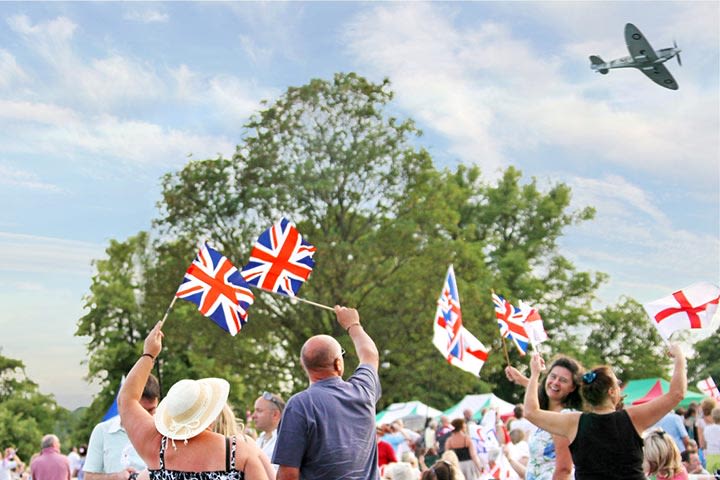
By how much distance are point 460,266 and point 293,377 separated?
716 centimetres

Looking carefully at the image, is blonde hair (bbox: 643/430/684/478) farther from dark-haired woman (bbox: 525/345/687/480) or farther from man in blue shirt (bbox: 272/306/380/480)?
man in blue shirt (bbox: 272/306/380/480)

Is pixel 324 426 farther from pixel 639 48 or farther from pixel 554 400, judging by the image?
pixel 639 48

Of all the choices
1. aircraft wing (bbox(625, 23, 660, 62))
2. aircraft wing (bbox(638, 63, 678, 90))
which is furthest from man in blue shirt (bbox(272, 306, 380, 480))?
aircraft wing (bbox(638, 63, 678, 90))

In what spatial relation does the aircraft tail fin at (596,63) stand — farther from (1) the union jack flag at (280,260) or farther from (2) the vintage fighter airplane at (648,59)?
(1) the union jack flag at (280,260)

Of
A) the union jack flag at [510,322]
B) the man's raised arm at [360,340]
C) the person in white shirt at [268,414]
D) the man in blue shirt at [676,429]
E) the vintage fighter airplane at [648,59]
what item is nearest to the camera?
the man's raised arm at [360,340]

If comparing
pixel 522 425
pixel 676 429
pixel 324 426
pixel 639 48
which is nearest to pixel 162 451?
pixel 324 426

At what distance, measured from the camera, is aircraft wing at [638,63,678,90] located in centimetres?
2073

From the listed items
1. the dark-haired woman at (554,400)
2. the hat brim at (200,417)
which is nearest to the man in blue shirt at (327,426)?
the hat brim at (200,417)

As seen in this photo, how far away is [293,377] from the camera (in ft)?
108

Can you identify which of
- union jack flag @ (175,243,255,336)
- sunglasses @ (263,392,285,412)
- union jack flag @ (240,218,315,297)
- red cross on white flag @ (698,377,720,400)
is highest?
union jack flag @ (240,218,315,297)

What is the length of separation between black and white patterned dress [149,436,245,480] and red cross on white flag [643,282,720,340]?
270cm

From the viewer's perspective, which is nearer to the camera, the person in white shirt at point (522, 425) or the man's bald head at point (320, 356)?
the man's bald head at point (320, 356)

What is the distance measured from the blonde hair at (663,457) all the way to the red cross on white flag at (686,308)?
2.85ft

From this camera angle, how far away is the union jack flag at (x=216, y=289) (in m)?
8.09
